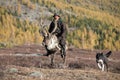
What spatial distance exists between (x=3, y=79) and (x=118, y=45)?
15945 centimetres

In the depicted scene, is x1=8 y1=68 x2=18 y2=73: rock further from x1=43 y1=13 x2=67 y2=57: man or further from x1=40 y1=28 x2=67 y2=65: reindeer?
x1=43 y1=13 x2=67 y2=57: man

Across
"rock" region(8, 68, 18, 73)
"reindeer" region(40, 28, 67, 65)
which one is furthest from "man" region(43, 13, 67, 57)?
"rock" region(8, 68, 18, 73)

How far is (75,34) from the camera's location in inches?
7318

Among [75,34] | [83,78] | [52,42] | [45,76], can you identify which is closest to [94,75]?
[83,78]

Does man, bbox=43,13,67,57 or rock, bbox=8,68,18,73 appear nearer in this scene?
rock, bbox=8,68,18,73

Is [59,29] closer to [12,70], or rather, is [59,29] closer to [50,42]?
[50,42]

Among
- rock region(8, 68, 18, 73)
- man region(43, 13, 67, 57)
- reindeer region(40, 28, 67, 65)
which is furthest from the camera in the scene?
man region(43, 13, 67, 57)

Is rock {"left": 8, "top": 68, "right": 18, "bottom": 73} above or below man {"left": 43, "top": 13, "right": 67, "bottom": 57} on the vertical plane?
below

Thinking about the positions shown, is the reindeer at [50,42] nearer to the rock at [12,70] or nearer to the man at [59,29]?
the man at [59,29]

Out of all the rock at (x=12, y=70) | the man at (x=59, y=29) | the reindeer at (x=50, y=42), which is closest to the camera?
the rock at (x=12, y=70)

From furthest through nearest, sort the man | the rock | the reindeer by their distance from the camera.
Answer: the man < the reindeer < the rock

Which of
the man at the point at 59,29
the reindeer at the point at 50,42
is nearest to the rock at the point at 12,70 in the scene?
the reindeer at the point at 50,42

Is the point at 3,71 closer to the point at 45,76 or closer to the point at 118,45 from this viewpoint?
the point at 45,76

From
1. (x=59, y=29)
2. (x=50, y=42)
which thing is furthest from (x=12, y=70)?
(x=59, y=29)
